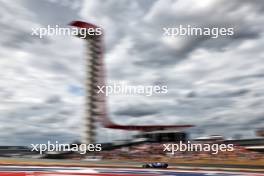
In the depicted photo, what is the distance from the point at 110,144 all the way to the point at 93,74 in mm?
18029

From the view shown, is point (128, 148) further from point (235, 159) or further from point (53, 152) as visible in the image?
point (235, 159)

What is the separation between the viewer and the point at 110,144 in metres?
70.8

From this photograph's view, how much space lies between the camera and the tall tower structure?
81.4 metres

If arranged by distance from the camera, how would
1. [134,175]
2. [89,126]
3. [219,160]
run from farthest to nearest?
[89,126] < [219,160] < [134,175]

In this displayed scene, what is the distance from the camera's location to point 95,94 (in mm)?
82562

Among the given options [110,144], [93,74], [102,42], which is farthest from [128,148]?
[102,42]

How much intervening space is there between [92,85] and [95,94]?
1.88 meters

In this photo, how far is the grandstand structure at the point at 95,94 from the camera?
79.4 meters
